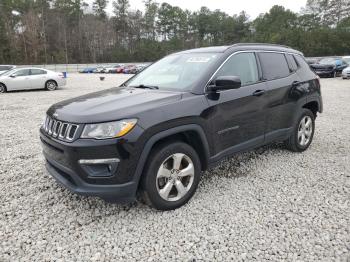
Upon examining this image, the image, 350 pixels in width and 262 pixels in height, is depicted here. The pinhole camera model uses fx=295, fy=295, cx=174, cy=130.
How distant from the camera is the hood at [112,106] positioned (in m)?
2.82

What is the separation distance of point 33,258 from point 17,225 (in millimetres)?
644

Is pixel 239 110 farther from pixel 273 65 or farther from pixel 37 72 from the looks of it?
pixel 37 72

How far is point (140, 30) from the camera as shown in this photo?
85.9 meters

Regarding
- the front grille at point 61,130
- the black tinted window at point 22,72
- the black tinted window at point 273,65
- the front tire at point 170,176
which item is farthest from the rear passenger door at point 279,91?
the black tinted window at point 22,72

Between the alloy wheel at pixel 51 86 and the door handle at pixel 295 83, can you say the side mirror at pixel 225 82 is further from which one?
the alloy wheel at pixel 51 86

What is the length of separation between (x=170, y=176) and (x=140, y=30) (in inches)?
3484

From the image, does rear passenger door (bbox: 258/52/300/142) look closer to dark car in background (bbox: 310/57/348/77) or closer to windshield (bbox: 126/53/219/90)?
windshield (bbox: 126/53/219/90)

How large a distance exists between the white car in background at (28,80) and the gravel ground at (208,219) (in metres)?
12.3

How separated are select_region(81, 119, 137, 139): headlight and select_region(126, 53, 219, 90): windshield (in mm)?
1013

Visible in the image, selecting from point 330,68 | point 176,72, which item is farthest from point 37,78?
point 330,68

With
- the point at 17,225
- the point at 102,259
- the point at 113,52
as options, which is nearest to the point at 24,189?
the point at 17,225

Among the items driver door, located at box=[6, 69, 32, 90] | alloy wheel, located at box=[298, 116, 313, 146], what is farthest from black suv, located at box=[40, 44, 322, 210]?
driver door, located at box=[6, 69, 32, 90]

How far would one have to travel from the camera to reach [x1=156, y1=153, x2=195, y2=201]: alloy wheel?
10.2 ft

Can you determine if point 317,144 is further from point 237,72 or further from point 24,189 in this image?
point 24,189
